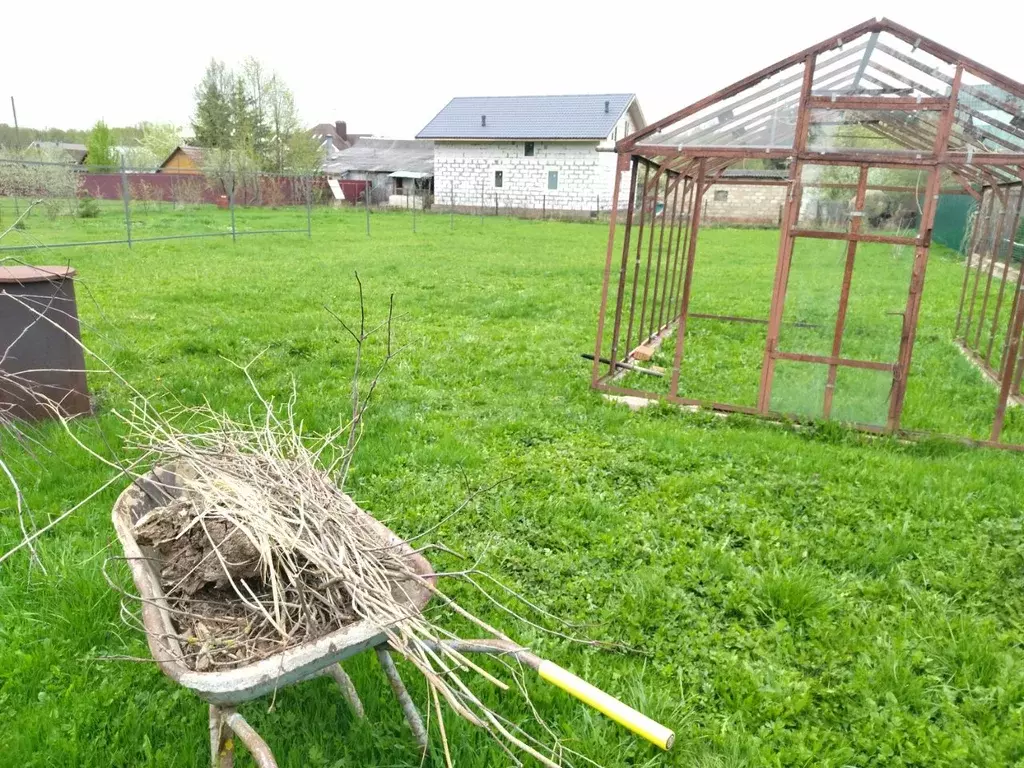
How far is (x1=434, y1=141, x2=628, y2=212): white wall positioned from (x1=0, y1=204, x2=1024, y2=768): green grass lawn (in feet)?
87.7

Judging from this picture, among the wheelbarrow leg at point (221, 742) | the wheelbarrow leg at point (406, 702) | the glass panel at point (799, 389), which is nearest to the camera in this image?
the wheelbarrow leg at point (221, 742)

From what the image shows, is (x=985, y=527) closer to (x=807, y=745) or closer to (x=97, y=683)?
(x=807, y=745)

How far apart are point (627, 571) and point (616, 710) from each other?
1.87 metres

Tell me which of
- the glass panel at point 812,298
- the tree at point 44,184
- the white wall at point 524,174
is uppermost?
the white wall at point 524,174

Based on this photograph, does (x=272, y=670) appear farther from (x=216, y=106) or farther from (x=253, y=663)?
(x=216, y=106)

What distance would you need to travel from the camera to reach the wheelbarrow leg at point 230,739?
5.61 feet

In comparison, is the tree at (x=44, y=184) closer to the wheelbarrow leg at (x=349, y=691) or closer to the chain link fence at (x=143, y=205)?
the chain link fence at (x=143, y=205)

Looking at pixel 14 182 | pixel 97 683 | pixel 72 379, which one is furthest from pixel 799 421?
pixel 14 182

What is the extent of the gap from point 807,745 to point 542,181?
1305 inches

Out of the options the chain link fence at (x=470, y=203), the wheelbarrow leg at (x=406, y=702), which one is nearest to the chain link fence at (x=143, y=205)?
the chain link fence at (x=470, y=203)

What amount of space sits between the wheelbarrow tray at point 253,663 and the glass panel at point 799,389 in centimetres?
437

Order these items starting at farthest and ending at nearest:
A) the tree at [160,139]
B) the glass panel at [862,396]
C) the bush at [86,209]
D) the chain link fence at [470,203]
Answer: the tree at [160,139]
the chain link fence at [470,203]
the bush at [86,209]
the glass panel at [862,396]

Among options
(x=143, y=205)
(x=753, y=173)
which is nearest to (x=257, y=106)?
(x=143, y=205)

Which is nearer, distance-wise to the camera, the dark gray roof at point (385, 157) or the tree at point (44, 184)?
the tree at point (44, 184)
